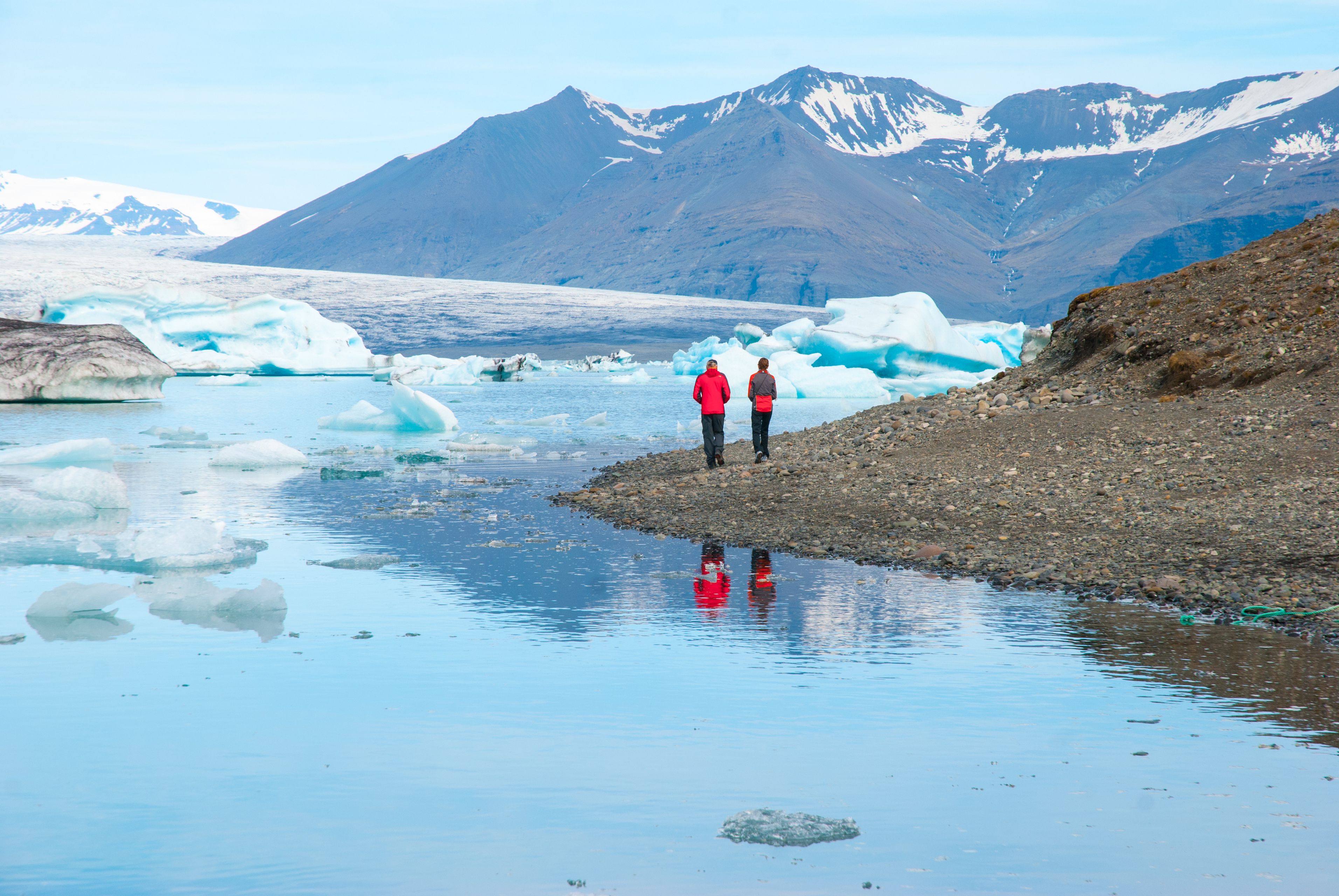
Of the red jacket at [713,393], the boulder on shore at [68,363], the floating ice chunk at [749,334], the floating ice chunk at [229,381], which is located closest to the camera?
the red jacket at [713,393]

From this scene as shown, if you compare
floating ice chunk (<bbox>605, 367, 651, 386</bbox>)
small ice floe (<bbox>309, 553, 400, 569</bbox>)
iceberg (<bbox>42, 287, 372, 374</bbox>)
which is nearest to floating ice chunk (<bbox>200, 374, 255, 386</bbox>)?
iceberg (<bbox>42, 287, 372, 374</bbox>)

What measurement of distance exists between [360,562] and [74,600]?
238cm

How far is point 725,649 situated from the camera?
6586 millimetres

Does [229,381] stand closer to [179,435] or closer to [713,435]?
[179,435]

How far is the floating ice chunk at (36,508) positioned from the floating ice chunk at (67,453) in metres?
4.87

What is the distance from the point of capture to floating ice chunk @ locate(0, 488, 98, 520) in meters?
11.1

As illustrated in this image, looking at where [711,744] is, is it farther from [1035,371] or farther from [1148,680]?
[1035,371]

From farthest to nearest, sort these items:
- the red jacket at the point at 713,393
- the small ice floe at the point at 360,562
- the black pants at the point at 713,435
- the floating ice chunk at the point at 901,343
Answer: the floating ice chunk at the point at 901,343 → the black pants at the point at 713,435 → the red jacket at the point at 713,393 → the small ice floe at the point at 360,562

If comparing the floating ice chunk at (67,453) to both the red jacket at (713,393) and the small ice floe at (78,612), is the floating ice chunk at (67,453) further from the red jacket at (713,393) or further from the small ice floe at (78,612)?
the small ice floe at (78,612)

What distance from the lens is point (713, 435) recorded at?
46.3 ft

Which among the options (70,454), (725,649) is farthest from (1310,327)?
(70,454)

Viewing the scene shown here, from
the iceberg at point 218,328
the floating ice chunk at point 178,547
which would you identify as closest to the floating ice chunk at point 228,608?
the floating ice chunk at point 178,547

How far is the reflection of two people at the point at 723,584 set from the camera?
25.4ft

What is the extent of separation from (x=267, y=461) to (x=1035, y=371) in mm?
12150
